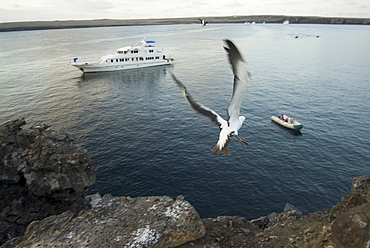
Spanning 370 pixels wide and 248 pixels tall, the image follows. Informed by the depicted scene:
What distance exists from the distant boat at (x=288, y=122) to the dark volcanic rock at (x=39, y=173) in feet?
87.0

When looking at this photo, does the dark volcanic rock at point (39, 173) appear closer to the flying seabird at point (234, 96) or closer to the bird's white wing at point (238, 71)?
the flying seabird at point (234, 96)

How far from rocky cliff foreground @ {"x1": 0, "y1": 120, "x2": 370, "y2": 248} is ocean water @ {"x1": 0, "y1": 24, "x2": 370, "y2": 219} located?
6.64 m

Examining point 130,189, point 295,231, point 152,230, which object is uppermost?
point 152,230

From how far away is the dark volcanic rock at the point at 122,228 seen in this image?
409 inches

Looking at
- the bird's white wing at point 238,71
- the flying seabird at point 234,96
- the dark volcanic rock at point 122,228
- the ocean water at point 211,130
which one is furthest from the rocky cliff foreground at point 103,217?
the ocean water at point 211,130

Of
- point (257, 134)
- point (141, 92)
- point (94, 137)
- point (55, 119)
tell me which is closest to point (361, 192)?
point (257, 134)

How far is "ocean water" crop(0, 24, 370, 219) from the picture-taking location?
75.7 ft

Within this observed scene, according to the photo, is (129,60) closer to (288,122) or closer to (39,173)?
(288,122)

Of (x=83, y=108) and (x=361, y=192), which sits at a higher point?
(x=361, y=192)

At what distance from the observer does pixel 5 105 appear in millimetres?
41812

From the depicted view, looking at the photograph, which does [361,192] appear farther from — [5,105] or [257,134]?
[5,105]

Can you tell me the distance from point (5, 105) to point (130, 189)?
3262cm

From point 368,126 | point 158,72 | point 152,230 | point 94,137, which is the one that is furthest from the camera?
point 158,72

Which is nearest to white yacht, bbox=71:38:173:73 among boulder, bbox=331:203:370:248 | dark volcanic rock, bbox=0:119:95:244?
dark volcanic rock, bbox=0:119:95:244
